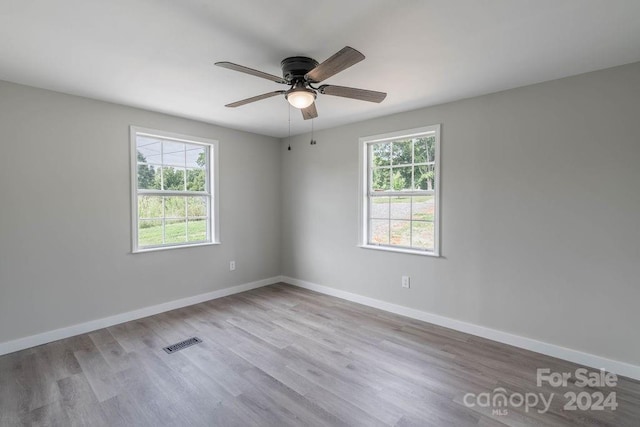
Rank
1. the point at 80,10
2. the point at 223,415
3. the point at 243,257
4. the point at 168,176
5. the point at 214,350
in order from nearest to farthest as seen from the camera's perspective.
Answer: the point at 80,10, the point at 223,415, the point at 214,350, the point at 168,176, the point at 243,257

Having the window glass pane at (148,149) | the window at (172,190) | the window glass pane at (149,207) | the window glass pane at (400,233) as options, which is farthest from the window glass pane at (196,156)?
the window glass pane at (400,233)

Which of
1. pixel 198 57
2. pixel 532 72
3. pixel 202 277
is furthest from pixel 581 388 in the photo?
pixel 202 277

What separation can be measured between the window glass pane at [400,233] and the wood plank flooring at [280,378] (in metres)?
0.93

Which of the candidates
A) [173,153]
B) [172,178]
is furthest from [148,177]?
[173,153]

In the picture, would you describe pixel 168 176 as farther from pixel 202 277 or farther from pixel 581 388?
pixel 581 388

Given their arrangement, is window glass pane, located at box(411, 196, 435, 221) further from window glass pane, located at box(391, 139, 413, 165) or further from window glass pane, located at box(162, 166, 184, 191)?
window glass pane, located at box(162, 166, 184, 191)

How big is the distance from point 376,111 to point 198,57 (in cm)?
204

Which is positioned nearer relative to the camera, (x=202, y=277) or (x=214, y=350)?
(x=214, y=350)

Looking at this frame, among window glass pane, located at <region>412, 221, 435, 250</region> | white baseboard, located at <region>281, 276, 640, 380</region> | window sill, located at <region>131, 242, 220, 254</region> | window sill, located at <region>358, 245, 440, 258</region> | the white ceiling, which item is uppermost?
the white ceiling

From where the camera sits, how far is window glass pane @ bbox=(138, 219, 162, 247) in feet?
11.8

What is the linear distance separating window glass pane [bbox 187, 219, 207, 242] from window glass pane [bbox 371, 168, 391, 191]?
240 centimetres

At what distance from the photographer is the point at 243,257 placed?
4.61 meters

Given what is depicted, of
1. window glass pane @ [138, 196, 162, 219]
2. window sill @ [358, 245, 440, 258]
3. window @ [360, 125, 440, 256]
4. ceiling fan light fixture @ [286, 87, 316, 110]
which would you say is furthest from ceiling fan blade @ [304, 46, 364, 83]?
window glass pane @ [138, 196, 162, 219]

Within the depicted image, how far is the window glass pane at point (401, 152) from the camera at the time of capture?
3.65 m
